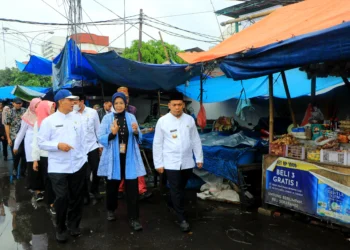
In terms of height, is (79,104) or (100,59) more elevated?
(100,59)

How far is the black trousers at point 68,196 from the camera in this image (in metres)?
3.63

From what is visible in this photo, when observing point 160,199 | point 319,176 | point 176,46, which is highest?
point 176,46

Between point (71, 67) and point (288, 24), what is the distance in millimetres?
4038

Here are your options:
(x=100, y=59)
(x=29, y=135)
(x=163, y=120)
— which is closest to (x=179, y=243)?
(x=163, y=120)

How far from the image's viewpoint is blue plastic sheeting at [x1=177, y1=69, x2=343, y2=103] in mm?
7141

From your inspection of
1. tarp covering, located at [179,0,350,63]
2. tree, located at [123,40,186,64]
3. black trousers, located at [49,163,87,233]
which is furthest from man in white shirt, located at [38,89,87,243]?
tree, located at [123,40,186,64]

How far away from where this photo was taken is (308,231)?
13.0ft

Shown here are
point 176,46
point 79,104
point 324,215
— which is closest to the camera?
point 324,215

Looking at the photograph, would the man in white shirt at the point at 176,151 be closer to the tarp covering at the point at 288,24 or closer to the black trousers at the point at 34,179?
the tarp covering at the point at 288,24

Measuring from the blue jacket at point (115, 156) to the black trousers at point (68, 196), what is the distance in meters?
0.35

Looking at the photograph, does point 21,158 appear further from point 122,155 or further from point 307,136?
point 307,136

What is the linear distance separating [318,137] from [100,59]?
3807 mm

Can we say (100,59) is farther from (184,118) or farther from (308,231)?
(308,231)

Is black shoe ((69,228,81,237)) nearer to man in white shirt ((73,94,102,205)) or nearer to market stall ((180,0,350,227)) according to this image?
man in white shirt ((73,94,102,205))
